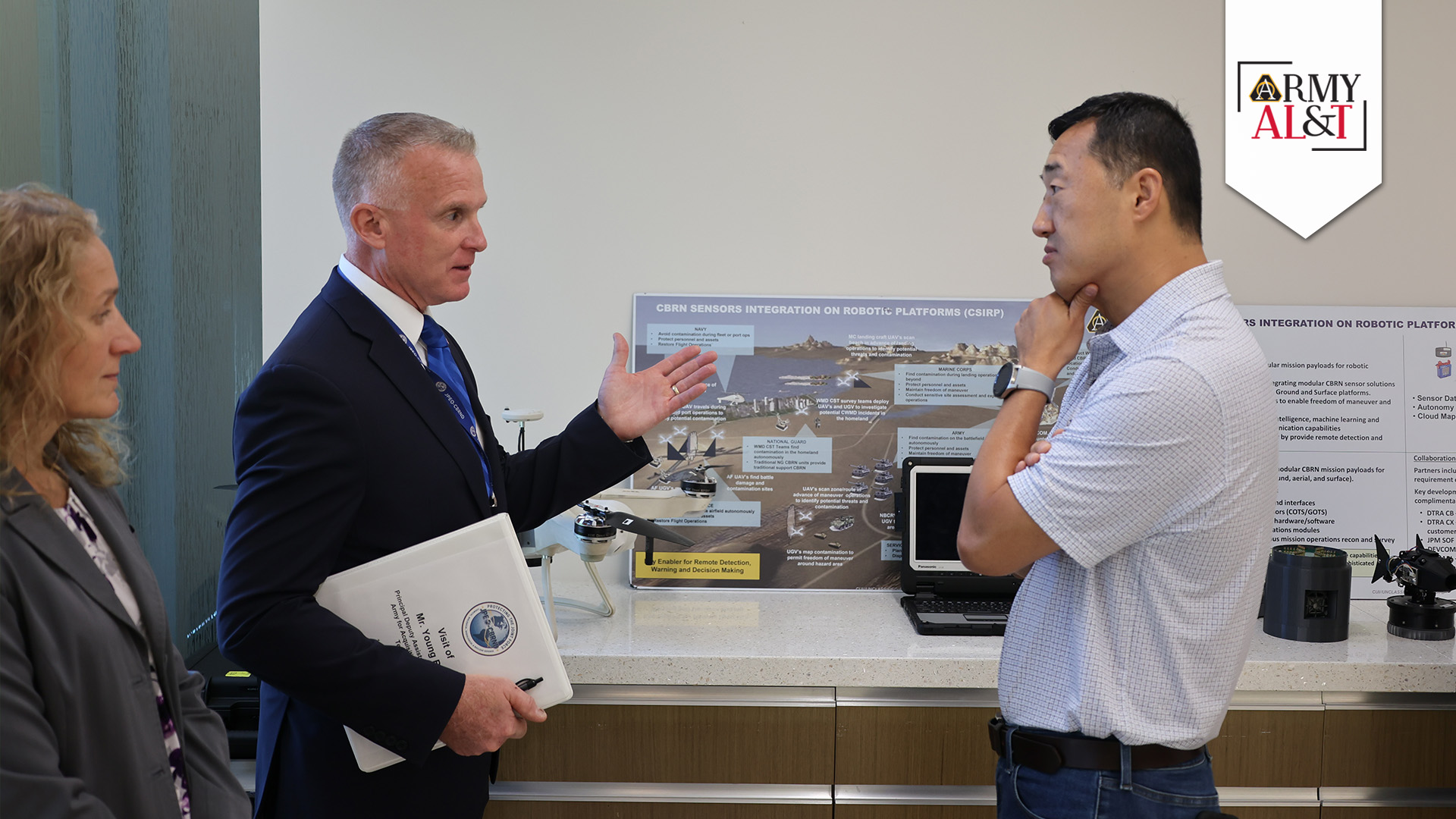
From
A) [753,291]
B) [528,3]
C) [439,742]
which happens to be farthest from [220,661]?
[528,3]

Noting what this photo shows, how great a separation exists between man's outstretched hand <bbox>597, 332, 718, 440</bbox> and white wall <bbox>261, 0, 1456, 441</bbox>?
0.98 meters

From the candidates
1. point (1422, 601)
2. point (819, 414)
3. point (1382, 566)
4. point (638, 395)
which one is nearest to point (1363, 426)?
point (1382, 566)

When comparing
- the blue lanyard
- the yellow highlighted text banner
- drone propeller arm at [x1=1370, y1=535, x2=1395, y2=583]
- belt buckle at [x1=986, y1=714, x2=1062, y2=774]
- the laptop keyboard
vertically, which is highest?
the blue lanyard

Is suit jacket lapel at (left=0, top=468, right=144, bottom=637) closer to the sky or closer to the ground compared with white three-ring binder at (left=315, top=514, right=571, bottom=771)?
closer to the sky

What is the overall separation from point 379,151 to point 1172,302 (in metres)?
1.12

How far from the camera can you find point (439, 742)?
4.33ft

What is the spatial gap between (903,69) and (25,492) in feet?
7.11

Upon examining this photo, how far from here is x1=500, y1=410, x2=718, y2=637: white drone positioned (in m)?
2.09

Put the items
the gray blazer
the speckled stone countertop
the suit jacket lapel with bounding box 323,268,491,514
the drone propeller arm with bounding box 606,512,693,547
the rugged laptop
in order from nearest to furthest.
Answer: the gray blazer
the suit jacket lapel with bounding box 323,268,491,514
the speckled stone countertop
the drone propeller arm with bounding box 606,512,693,547
the rugged laptop

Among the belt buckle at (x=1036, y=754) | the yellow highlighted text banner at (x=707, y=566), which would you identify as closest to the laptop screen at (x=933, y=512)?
the yellow highlighted text banner at (x=707, y=566)

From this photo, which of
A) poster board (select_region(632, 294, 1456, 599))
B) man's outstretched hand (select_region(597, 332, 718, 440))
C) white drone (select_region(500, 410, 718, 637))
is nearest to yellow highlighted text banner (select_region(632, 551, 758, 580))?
poster board (select_region(632, 294, 1456, 599))

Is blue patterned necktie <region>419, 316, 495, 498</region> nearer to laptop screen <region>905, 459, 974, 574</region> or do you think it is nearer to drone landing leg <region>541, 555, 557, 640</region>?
drone landing leg <region>541, 555, 557, 640</region>

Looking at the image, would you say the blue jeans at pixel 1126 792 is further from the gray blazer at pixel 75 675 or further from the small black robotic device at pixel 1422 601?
the small black robotic device at pixel 1422 601

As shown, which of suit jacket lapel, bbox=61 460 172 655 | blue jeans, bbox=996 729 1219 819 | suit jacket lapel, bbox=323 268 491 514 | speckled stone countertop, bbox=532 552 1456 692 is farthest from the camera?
speckled stone countertop, bbox=532 552 1456 692
